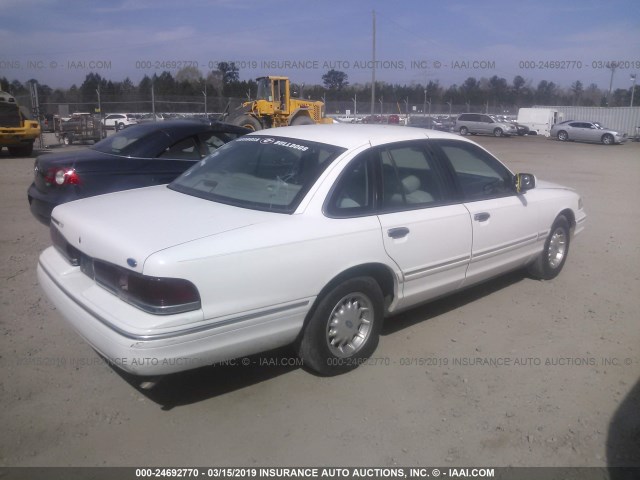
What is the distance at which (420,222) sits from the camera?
406 centimetres

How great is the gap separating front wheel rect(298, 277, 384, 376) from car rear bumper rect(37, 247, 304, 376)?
0.17 m

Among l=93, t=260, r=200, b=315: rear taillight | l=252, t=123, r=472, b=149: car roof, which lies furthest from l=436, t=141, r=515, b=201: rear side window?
l=93, t=260, r=200, b=315: rear taillight

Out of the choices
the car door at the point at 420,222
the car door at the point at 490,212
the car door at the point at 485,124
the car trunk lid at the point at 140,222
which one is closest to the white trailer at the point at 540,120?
the car door at the point at 485,124

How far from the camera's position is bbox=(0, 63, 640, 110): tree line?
3978 centimetres

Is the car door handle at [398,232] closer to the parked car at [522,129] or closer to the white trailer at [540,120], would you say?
the parked car at [522,129]

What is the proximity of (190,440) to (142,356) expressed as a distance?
1.92ft

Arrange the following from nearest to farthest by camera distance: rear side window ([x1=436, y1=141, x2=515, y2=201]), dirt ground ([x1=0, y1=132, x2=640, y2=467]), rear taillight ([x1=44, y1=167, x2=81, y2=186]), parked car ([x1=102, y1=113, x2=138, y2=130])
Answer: dirt ground ([x1=0, y1=132, x2=640, y2=467])
rear side window ([x1=436, y1=141, x2=515, y2=201])
rear taillight ([x1=44, y1=167, x2=81, y2=186])
parked car ([x1=102, y1=113, x2=138, y2=130])

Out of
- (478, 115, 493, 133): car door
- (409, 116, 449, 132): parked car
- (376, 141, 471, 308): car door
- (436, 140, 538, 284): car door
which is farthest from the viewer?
(478, 115, 493, 133): car door

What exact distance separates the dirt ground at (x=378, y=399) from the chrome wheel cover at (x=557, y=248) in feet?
2.32

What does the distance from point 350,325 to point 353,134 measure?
141 cm

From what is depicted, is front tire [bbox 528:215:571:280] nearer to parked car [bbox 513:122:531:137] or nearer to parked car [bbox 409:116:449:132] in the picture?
parked car [bbox 409:116:449:132]

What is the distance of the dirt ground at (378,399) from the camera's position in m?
3.03

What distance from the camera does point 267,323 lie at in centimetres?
323

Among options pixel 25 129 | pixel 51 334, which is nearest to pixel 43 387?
pixel 51 334
